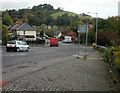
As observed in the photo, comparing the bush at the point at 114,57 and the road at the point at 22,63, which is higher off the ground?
the bush at the point at 114,57

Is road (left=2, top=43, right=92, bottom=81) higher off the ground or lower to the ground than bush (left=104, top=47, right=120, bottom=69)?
lower

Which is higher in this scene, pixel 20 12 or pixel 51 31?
pixel 20 12

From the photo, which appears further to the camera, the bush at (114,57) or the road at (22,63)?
the road at (22,63)

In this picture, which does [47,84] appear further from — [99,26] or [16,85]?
[99,26]

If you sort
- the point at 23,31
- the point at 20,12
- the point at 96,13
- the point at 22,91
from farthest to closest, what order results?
the point at 20,12
the point at 23,31
the point at 96,13
the point at 22,91

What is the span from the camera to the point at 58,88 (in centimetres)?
736

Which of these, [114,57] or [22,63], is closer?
[114,57]

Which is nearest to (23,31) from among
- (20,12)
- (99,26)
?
(99,26)

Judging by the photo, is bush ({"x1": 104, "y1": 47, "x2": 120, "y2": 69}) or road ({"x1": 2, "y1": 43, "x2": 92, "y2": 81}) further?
road ({"x1": 2, "y1": 43, "x2": 92, "y2": 81})

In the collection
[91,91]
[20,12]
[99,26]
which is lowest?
[91,91]

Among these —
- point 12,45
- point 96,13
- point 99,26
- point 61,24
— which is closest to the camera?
point 12,45

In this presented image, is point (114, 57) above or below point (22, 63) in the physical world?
above

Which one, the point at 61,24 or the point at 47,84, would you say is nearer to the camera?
the point at 47,84

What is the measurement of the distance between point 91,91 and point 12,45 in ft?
74.3
